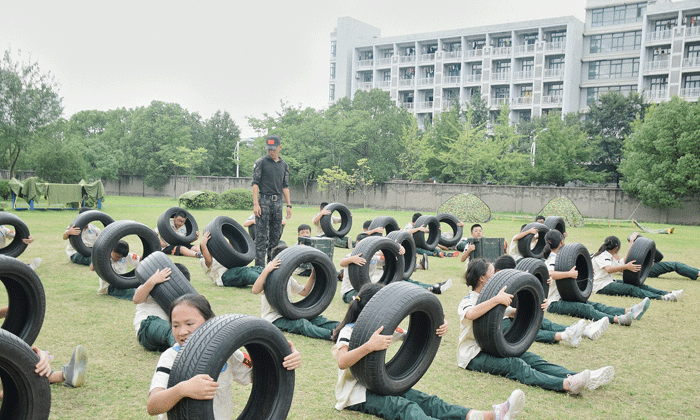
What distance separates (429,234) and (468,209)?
12.3 meters

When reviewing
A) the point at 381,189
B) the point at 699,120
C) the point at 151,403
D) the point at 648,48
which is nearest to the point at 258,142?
the point at 381,189

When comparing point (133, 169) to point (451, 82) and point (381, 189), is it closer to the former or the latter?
point (381, 189)

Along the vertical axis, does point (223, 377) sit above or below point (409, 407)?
above

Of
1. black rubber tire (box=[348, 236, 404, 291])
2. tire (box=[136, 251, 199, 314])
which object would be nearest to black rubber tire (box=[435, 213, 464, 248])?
black rubber tire (box=[348, 236, 404, 291])

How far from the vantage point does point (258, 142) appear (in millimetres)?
45250

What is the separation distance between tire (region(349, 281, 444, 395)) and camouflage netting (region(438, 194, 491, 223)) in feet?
68.8

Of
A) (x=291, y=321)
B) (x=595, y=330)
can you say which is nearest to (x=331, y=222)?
(x=291, y=321)

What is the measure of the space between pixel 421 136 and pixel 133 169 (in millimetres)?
27766

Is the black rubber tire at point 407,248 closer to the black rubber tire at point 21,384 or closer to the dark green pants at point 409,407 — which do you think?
the dark green pants at point 409,407

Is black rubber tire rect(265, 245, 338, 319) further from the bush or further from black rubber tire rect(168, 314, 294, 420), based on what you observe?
the bush

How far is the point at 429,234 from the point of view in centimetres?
1370

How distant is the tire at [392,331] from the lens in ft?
12.8

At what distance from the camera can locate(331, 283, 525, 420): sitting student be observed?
3.79 metres

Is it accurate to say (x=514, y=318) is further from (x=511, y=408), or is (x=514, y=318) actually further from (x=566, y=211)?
(x=566, y=211)
